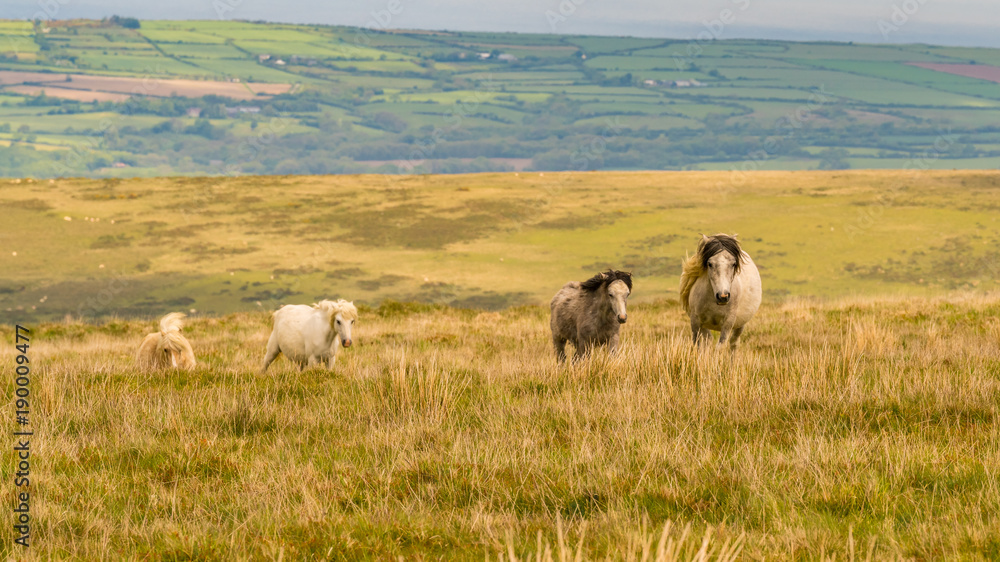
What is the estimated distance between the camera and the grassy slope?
31.7 metres

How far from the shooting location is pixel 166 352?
434 inches

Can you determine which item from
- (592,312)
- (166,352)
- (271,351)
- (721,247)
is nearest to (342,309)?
(271,351)

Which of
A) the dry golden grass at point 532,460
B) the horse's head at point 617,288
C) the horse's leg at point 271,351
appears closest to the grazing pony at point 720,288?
the dry golden grass at point 532,460

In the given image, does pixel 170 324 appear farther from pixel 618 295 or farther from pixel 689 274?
pixel 689 274

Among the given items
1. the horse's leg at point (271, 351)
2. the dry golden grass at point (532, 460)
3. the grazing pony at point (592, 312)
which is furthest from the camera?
the horse's leg at point (271, 351)

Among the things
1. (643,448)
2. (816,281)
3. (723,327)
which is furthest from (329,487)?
(816,281)

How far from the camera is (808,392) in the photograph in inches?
291

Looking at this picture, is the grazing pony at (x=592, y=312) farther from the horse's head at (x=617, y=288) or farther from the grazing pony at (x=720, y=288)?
the grazing pony at (x=720, y=288)

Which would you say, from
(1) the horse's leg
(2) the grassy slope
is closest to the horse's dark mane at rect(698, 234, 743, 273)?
(1) the horse's leg

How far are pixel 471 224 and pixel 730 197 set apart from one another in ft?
54.0

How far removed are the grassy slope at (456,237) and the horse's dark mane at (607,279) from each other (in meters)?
17.6

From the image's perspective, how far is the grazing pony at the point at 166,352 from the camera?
10906 mm

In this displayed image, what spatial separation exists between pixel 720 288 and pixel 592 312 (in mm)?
1773

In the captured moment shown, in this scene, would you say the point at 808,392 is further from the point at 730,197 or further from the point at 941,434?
the point at 730,197
